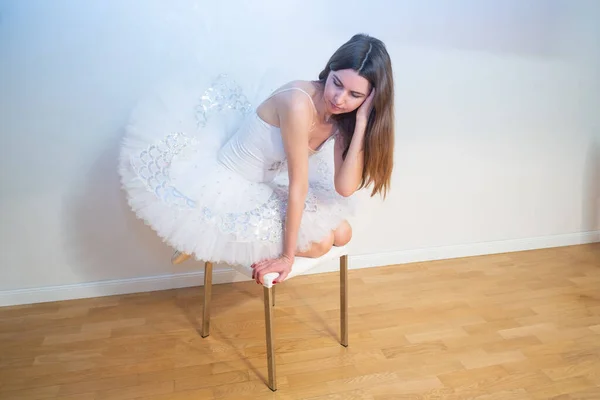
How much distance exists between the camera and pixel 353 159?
4.79ft

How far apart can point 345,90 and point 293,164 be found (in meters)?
0.27

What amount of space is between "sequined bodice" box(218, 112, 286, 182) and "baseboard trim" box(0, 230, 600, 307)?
0.82 metres

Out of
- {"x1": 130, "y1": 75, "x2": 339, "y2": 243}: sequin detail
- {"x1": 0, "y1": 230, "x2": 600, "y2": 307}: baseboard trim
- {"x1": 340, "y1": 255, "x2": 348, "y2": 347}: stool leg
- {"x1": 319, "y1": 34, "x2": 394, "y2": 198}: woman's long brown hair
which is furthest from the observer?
{"x1": 0, "y1": 230, "x2": 600, "y2": 307}: baseboard trim

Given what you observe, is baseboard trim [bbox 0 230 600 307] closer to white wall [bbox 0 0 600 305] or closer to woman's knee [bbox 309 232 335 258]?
white wall [bbox 0 0 600 305]

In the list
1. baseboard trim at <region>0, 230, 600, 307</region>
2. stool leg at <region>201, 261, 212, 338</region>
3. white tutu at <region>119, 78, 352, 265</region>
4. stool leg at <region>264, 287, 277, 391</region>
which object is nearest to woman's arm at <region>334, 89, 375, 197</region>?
white tutu at <region>119, 78, 352, 265</region>

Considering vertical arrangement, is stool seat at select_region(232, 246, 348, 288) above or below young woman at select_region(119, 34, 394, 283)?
below

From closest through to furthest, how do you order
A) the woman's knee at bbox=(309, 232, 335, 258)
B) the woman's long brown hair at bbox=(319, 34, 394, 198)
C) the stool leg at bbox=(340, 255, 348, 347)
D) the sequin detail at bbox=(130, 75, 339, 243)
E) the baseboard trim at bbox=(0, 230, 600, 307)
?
the woman's long brown hair at bbox=(319, 34, 394, 198)
the sequin detail at bbox=(130, 75, 339, 243)
the woman's knee at bbox=(309, 232, 335, 258)
the stool leg at bbox=(340, 255, 348, 347)
the baseboard trim at bbox=(0, 230, 600, 307)

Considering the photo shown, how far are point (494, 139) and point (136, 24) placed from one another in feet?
5.88

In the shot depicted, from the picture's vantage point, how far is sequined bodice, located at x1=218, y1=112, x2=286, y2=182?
1516 millimetres

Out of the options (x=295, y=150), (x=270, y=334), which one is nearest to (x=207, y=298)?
(x=270, y=334)

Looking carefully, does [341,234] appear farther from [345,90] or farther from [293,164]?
[345,90]

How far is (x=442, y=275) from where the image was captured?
7.65ft

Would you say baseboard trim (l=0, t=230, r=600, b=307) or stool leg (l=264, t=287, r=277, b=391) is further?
baseboard trim (l=0, t=230, r=600, b=307)

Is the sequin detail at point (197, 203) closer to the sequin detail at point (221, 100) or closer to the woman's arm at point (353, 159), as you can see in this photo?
the sequin detail at point (221, 100)
